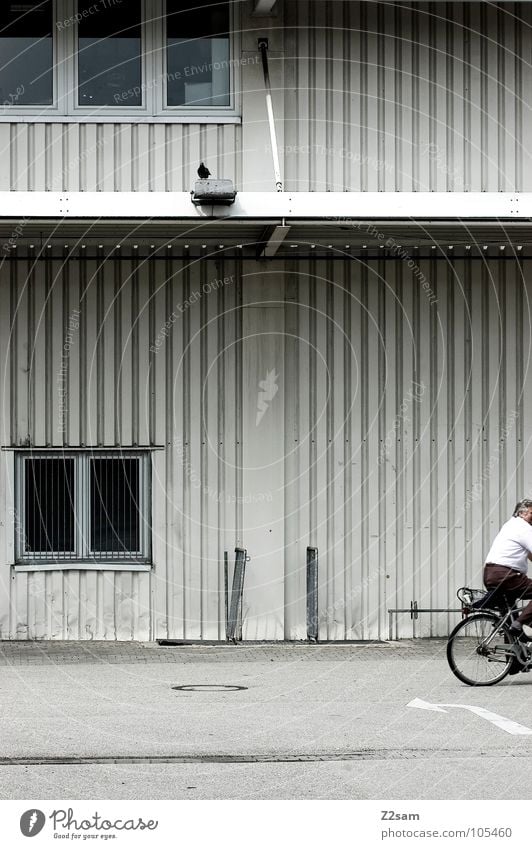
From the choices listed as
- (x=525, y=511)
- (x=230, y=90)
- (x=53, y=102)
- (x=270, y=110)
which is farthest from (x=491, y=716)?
(x=53, y=102)

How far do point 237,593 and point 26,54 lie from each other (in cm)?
706

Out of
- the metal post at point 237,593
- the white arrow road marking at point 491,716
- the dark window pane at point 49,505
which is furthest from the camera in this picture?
the dark window pane at point 49,505

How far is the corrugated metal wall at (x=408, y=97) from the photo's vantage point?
56.9 ft

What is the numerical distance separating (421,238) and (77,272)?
4233mm

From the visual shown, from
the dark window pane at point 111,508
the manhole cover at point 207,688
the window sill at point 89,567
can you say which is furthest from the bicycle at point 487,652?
the dark window pane at point 111,508

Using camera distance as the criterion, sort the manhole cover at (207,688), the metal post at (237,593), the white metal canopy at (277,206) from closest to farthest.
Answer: the manhole cover at (207,688)
the white metal canopy at (277,206)
the metal post at (237,593)

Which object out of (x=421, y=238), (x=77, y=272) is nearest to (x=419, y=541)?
(x=421, y=238)

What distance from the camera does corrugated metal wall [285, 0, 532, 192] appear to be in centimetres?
1734

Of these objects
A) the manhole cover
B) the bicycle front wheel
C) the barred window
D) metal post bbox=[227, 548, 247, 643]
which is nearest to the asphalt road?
the manhole cover

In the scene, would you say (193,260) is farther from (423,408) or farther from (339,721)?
(339,721)

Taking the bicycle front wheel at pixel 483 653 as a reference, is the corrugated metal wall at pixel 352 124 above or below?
above

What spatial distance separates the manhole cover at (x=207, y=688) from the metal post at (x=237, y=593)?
3.17 meters

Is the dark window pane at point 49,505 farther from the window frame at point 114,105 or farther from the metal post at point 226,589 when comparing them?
the window frame at point 114,105

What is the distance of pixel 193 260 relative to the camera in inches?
684
